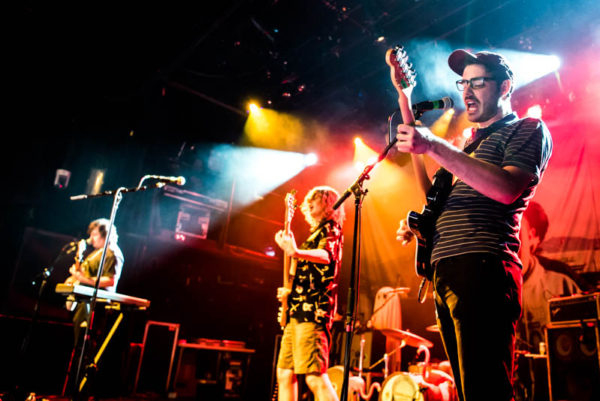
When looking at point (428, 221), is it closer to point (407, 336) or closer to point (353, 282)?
point (353, 282)

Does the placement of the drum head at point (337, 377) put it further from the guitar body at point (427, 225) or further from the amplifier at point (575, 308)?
the guitar body at point (427, 225)

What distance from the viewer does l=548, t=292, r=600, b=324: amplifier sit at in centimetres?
422

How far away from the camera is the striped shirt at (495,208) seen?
1646 mm

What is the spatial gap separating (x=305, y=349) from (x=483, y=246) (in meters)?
2.22

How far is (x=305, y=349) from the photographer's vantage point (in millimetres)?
3449

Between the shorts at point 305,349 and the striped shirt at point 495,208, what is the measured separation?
1927 millimetres

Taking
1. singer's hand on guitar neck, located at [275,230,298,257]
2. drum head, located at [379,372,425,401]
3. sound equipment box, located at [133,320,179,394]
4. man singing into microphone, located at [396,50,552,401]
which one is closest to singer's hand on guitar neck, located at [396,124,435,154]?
man singing into microphone, located at [396,50,552,401]

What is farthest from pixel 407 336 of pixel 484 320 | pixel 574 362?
pixel 484 320

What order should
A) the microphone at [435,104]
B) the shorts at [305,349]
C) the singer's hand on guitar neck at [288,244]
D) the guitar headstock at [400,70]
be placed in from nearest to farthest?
the microphone at [435,104]
the guitar headstock at [400,70]
the shorts at [305,349]
the singer's hand on guitar neck at [288,244]

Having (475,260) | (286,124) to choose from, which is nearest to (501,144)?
(475,260)

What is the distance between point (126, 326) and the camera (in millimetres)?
7086

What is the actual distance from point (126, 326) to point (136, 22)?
16.6 ft

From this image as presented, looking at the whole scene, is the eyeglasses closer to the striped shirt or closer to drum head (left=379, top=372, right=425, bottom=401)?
the striped shirt

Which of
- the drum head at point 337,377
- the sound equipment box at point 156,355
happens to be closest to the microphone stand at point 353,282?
the drum head at point 337,377
